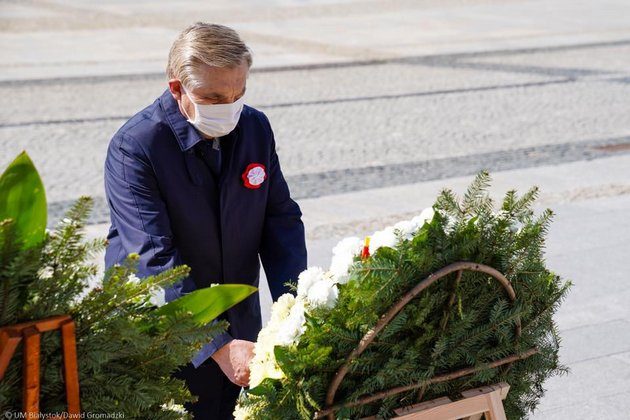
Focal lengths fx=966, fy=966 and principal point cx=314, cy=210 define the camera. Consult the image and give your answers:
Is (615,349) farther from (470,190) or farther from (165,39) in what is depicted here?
(165,39)

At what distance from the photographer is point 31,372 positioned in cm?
140

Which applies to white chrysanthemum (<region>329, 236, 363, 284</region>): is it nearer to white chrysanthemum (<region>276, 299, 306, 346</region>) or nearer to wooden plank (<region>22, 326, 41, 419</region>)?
white chrysanthemum (<region>276, 299, 306, 346</region>)

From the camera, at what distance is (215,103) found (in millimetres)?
2268

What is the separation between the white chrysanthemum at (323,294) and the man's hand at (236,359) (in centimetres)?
32

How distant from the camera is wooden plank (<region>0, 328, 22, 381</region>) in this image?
136 cm

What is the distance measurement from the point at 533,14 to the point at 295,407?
16495 millimetres

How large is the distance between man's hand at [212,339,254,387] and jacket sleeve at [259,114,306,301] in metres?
0.37

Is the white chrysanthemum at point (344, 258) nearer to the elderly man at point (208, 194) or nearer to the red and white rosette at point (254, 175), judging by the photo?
the elderly man at point (208, 194)

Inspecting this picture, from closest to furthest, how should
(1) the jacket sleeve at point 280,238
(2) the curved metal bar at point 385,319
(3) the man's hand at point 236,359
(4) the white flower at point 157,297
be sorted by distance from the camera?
(4) the white flower at point 157,297 → (2) the curved metal bar at point 385,319 → (3) the man's hand at point 236,359 → (1) the jacket sleeve at point 280,238

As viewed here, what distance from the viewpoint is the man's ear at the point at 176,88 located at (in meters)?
2.30

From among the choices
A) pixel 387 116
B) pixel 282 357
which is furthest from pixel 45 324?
pixel 387 116

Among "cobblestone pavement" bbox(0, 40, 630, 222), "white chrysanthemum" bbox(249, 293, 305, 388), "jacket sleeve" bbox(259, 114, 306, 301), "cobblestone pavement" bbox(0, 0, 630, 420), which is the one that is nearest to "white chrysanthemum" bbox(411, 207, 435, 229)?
"white chrysanthemum" bbox(249, 293, 305, 388)

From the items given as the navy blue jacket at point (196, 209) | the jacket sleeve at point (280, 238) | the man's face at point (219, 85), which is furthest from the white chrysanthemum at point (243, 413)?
the man's face at point (219, 85)

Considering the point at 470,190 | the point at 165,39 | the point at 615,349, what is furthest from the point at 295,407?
the point at 165,39
